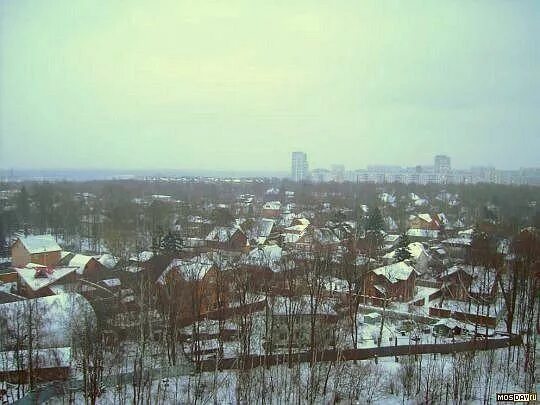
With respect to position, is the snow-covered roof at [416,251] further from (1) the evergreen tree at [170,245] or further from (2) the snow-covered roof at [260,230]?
(1) the evergreen tree at [170,245]

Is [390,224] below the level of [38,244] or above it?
below

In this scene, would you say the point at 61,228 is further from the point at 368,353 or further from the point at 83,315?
the point at 368,353

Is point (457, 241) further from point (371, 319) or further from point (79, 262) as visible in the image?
point (79, 262)

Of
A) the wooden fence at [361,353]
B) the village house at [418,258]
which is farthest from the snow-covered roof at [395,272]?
the wooden fence at [361,353]

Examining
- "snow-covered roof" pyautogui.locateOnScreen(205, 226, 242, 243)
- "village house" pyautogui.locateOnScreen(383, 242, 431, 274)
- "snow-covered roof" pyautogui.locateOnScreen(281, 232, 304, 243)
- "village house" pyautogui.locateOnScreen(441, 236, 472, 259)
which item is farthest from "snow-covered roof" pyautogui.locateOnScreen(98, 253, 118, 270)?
"village house" pyautogui.locateOnScreen(441, 236, 472, 259)

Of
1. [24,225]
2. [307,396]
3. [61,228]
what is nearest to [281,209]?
[61,228]

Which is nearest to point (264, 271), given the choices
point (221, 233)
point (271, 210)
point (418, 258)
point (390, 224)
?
point (221, 233)

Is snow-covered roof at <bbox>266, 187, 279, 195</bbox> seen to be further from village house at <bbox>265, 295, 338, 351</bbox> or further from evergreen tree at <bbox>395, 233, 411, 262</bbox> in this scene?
village house at <bbox>265, 295, 338, 351</bbox>
